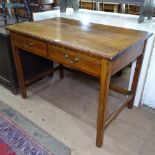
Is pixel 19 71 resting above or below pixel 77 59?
below

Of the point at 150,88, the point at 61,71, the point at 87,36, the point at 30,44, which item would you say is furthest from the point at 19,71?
the point at 150,88

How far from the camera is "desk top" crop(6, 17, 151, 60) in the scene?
1131 millimetres

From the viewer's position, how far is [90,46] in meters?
1.16

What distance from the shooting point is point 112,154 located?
1.39 metres

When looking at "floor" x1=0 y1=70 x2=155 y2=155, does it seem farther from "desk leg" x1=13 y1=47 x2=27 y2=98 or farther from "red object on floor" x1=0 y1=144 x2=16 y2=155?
"red object on floor" x1=0 y1=144 x2=16 y2=155

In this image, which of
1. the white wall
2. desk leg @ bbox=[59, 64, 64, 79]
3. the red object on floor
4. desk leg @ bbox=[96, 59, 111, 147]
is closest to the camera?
desk leg @ bbox=[96, 59, 111, 147]

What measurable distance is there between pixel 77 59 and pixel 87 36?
0.78ft

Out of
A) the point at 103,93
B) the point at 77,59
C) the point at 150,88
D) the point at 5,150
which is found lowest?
the point at 5,150

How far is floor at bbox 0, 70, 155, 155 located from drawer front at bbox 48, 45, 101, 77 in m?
0.64

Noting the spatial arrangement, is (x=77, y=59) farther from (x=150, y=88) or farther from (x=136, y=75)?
(x=150, y=88)

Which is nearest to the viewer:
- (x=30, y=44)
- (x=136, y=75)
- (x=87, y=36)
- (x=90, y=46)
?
(x=90, y=46)

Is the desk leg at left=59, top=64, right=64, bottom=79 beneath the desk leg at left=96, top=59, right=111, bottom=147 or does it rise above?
beneath

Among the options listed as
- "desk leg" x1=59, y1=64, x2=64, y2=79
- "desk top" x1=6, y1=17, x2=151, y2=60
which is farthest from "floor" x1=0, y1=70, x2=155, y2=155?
"desk top" x1=6, y1=17, x2=151, y2=60

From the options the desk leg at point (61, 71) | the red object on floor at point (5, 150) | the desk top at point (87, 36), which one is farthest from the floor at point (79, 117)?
the desk top at point (87, 36)
